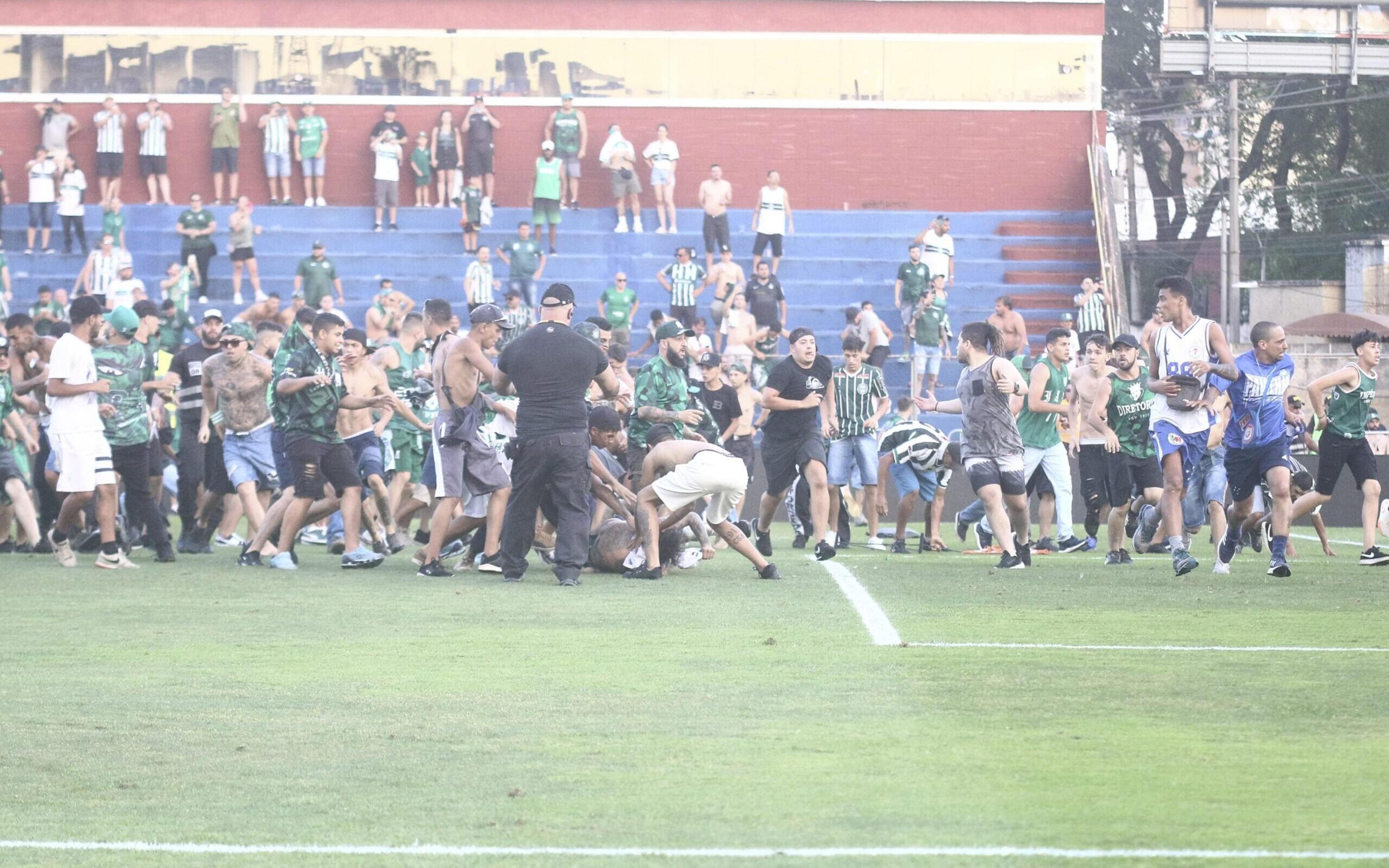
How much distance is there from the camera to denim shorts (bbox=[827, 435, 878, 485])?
56.3 ft

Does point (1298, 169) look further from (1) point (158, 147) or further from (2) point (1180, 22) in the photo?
(1) point (158, 147)

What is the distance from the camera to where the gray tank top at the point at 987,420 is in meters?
14.1

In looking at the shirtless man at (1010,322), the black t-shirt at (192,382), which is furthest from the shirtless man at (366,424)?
the shirtless man at (1010,322)

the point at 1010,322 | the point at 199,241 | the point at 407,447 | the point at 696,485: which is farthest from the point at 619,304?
the point at 696,485

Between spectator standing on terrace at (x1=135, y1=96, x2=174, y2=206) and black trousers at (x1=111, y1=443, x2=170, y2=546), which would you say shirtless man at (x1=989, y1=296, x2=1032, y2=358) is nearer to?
black trousers at (x1=111, y1=443, x2=170, y2=546)

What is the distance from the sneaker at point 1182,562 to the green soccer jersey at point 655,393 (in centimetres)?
414

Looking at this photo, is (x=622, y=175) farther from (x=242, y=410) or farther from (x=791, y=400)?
(x=242, y=410)

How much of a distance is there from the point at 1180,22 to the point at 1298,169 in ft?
71.2

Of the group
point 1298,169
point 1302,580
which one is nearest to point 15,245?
point 1302,580

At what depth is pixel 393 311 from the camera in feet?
78.3

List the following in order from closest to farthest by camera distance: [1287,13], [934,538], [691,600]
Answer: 1. [691,600]
2. [934,538]
3. [1287,13]

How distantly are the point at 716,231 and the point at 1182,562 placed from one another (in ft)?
60.8

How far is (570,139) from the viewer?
32469 millimetres

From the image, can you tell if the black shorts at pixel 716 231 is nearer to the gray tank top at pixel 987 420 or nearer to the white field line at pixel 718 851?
the gray tank top at pixel 987 420
